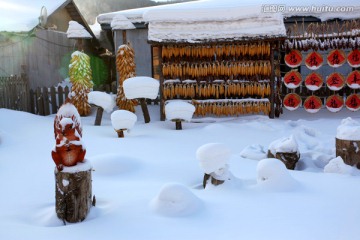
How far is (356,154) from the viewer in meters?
6.44

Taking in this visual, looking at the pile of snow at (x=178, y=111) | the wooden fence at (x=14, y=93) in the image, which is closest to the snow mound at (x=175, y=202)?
the pile of snow at (x=178, y=111)

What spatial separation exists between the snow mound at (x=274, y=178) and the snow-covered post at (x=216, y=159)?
53 centimetres

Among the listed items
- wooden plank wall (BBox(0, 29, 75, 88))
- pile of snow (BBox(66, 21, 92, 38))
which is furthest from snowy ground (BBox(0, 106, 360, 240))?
wooden plank wall (BBox(0, 29, 75, 88))

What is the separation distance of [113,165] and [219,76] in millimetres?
6932

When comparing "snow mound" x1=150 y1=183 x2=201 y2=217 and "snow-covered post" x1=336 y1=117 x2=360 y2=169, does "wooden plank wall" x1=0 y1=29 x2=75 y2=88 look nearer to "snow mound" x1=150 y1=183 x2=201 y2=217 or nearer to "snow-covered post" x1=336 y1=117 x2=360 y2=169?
"snow mound" x1=150 y1=183 x2=201 y2=217

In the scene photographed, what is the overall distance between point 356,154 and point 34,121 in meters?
9.06

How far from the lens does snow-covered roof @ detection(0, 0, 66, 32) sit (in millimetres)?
15241

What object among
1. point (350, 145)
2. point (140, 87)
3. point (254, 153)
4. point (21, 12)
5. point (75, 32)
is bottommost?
point (254, 153)

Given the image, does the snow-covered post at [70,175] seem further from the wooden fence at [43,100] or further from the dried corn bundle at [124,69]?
the wooden fence at [43,100]

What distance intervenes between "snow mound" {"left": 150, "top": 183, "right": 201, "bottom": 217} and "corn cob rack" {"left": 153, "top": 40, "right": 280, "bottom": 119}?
320 inches

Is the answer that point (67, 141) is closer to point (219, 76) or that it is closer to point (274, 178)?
point (274, 178)

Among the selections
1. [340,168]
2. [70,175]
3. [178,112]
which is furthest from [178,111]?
[70,175]

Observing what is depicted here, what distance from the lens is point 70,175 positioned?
4.33 metres

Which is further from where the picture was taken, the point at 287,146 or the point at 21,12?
the point at 21,12
